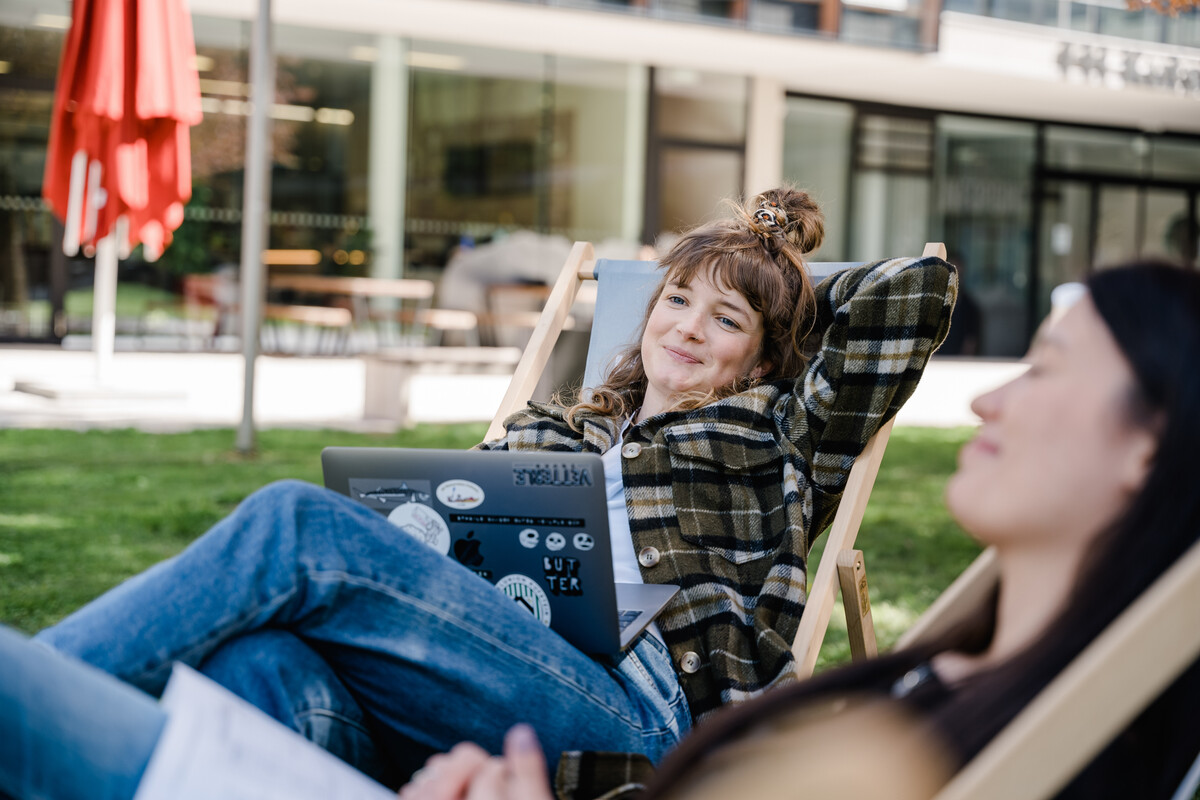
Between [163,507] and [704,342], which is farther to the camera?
[163,507]

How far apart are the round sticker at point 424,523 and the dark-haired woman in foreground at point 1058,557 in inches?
29.1

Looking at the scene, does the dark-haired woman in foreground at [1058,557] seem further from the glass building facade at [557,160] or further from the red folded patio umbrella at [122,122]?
the glass building facade at [557,160]

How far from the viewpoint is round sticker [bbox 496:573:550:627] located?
1.94m

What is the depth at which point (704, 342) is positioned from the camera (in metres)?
2.68

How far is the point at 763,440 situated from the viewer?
2482mm

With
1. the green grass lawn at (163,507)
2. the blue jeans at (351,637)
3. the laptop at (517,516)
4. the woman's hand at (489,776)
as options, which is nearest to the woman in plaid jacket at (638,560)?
the blue jeans at (351,637)

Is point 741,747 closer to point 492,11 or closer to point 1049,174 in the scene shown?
point 492,11

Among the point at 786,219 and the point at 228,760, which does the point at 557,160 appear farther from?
the point at 228,760

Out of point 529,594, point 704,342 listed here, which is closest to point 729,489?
point 704,342

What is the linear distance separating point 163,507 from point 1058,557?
14.6ft

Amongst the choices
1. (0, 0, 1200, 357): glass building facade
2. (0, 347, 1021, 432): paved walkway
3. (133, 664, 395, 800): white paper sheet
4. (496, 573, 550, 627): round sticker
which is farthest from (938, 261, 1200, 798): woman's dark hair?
(0, 0, 1200, 357): glass building facade

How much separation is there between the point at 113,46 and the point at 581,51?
291 inches

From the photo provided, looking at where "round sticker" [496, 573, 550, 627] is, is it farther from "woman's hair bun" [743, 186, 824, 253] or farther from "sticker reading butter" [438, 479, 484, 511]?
"woman's hair bun" [743, 186, 824, 253]

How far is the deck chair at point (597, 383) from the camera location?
7.49 feet
